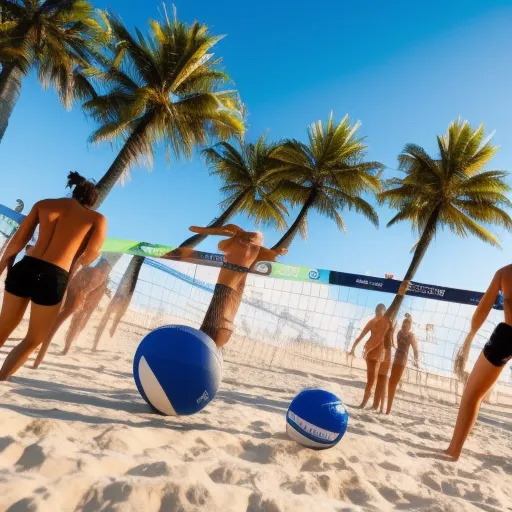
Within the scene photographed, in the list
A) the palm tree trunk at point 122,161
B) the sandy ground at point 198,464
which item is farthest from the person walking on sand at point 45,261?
the palm tree trunk at point 122,161

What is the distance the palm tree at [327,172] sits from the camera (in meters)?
15.7

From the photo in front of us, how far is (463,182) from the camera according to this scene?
15.5m

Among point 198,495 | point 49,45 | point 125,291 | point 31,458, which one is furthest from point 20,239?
point 49,45

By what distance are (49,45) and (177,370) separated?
1472 centimetres

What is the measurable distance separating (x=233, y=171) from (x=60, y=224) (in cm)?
1477

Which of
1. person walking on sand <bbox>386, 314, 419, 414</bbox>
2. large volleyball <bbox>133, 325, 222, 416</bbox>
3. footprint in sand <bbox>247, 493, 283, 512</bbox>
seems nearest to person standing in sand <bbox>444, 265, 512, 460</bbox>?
large volleyball <bbox>133, 325, 222, 416</bbox>

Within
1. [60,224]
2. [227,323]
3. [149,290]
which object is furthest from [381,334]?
[149,290]

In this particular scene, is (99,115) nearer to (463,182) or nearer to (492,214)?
(463,182)

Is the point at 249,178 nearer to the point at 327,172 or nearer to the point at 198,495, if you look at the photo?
the point at 327,172

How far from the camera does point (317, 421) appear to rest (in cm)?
256

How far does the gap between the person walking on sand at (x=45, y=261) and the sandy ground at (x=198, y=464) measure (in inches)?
17.8

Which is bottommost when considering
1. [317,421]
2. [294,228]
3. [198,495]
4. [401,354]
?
[198,495]

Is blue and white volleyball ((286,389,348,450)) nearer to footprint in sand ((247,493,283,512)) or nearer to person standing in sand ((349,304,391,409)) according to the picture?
footprint in sand ((247,493,283,512))

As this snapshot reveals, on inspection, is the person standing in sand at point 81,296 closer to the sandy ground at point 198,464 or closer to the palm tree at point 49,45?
the sandy ground at point 198,464
